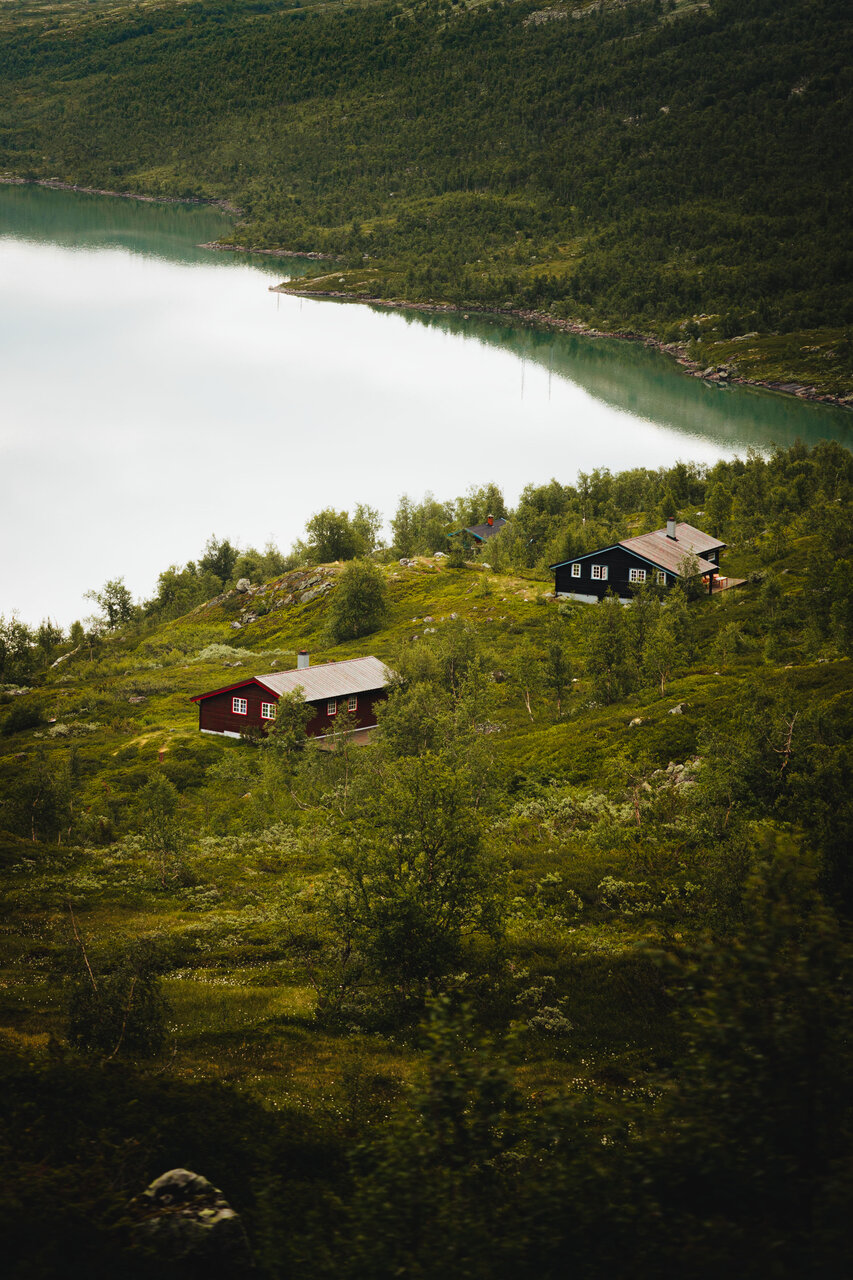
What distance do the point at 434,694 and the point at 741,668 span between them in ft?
42.6

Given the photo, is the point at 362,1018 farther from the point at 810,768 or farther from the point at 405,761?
the point at 810,768

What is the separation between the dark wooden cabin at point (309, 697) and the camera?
164 ft

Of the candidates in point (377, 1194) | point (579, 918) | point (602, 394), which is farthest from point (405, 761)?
point (602, 394)

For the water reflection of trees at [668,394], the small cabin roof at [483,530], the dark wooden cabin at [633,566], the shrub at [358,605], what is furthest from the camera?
the water reflection of trees at [668,394]

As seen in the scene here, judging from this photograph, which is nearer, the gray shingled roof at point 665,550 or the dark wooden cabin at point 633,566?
the dark wooden cabin at point 633,566

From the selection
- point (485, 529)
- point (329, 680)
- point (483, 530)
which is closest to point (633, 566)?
point (329, 680)

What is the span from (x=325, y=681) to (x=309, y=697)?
1918mm

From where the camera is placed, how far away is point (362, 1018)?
62.7 ft

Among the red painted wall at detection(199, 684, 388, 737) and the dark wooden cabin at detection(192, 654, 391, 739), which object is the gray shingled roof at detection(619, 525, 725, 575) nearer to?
the dark wooden cabin at detection(192, 654, 391, 739)

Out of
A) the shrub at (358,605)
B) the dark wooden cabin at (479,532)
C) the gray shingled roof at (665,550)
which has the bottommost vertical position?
the shrub at (358,605)

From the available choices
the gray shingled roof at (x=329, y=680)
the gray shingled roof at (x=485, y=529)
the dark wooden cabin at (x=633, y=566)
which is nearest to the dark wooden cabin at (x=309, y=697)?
the gray shingled roof at (x=329, y=680)

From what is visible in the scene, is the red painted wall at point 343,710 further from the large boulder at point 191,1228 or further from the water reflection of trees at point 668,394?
the water reflection of trees at point 668,394

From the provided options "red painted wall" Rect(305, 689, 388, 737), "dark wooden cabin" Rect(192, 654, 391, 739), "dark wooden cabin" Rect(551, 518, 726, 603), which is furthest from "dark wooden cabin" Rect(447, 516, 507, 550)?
"red painted wall" Rect(305, 689, 388, 737)

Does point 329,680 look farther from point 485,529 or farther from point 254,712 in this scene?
point 485,529
